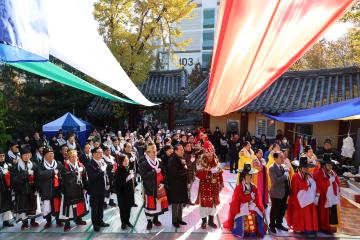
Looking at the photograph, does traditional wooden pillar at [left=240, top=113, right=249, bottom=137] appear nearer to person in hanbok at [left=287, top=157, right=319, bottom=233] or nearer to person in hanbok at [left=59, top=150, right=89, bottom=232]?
person in hanbok at [left=287, top=157, right=319, bottom=233]

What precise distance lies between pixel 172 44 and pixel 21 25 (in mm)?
15077

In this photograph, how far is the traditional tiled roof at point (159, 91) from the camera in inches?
649

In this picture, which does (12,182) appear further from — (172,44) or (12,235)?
(172,44)

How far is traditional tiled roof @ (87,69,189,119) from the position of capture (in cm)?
1648

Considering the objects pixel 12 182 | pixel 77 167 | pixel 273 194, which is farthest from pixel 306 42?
pixel 12 182

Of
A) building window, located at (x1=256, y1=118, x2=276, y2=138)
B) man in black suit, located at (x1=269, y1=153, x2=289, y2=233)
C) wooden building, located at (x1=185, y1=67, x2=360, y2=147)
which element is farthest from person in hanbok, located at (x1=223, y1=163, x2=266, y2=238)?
building window, located at (x1=256, y1=118, x2=276, y2=138)

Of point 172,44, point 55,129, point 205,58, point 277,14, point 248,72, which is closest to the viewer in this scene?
point 277,14

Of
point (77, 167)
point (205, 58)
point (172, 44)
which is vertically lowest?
point (77, 167)

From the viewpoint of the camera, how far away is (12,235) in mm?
5930

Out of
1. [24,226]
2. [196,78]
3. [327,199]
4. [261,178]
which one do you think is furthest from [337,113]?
[196,78]

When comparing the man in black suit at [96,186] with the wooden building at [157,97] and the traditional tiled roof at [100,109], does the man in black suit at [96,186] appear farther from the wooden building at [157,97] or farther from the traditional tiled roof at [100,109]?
the traditional tiled roof at [100,109]

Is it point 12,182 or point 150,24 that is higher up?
point 150,24

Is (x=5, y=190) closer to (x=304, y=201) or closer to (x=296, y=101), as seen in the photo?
(x=304, y=201)

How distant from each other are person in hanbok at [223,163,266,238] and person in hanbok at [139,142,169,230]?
1376 mm
